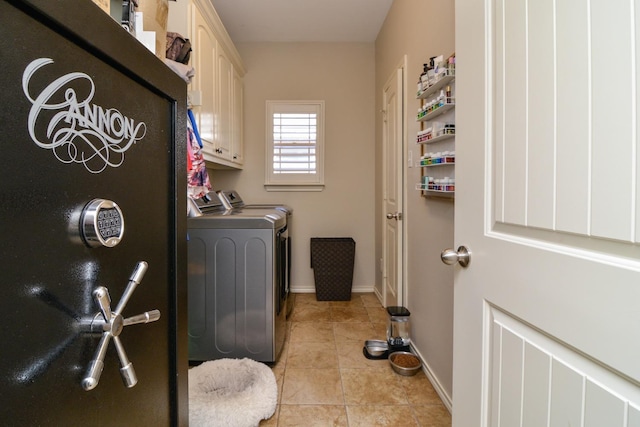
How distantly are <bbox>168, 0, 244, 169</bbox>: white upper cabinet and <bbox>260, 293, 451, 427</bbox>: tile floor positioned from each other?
156 cm

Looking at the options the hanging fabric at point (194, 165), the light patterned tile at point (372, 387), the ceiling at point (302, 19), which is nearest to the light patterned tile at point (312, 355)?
the light patterned tile at point (372, 387)

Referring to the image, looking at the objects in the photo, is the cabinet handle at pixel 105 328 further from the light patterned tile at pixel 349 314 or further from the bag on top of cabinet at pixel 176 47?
the light patterned tile at pixel 349 314

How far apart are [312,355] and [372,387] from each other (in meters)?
0.52

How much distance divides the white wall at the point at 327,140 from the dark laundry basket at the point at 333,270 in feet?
0.83

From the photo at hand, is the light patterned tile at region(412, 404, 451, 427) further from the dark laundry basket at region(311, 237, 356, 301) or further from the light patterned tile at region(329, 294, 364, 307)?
the dark laundry basket at region(311, 237, 356, 301)

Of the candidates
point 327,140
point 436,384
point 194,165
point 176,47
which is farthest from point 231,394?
point 327,140

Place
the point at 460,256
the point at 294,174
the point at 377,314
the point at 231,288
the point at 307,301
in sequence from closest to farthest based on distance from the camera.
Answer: the point at 460,256 < the point at 231,288 < the point at 377,314 < the point at 307,301 < the point at 294,174

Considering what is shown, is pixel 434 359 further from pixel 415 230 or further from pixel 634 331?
pixel 634 331

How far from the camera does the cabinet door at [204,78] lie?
2.07 metres

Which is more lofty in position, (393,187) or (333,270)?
(393,187)

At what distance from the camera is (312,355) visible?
7.38 ft

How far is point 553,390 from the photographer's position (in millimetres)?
647

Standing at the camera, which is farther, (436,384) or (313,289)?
(313,289)

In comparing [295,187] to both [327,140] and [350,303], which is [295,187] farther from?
[350,303]
